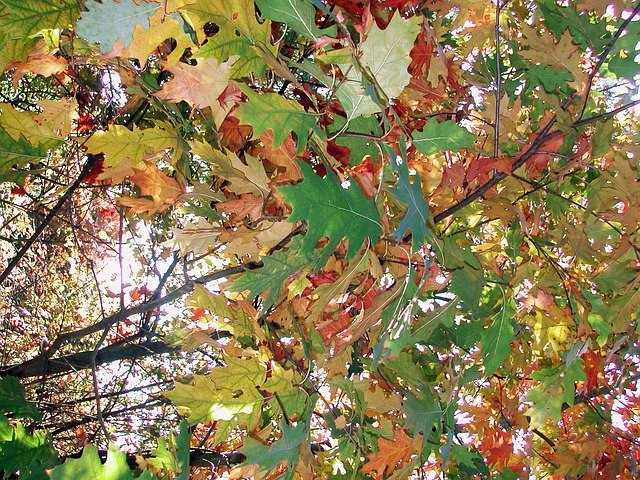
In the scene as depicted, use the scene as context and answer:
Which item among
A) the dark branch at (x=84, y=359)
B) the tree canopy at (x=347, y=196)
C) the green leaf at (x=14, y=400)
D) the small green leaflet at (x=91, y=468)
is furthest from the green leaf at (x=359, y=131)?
the dark branch at (x=84, y=359)

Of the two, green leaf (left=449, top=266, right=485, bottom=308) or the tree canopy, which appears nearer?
the tree canopy

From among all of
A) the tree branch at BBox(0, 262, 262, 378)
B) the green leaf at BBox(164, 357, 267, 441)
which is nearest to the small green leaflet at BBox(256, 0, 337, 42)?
the tree branch at BBox(0, 262, 262, 378)

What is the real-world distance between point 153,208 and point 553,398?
1374 mm

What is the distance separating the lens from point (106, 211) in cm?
415

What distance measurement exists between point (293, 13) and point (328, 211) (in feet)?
1.28

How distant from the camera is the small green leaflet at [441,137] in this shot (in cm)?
131

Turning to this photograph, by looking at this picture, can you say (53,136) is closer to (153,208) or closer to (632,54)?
(153,208)

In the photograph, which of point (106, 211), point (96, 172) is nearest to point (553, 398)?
point (96, 172)

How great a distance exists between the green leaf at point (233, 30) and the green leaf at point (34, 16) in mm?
248

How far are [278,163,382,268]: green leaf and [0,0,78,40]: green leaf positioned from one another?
0.60 meters

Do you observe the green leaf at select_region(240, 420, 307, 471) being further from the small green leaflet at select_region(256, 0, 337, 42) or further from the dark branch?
the dark branch

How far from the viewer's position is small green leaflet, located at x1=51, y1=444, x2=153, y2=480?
93 cm

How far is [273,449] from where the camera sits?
1.40m

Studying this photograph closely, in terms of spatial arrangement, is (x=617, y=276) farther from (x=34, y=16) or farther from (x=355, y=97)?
(x=34, y=16)
